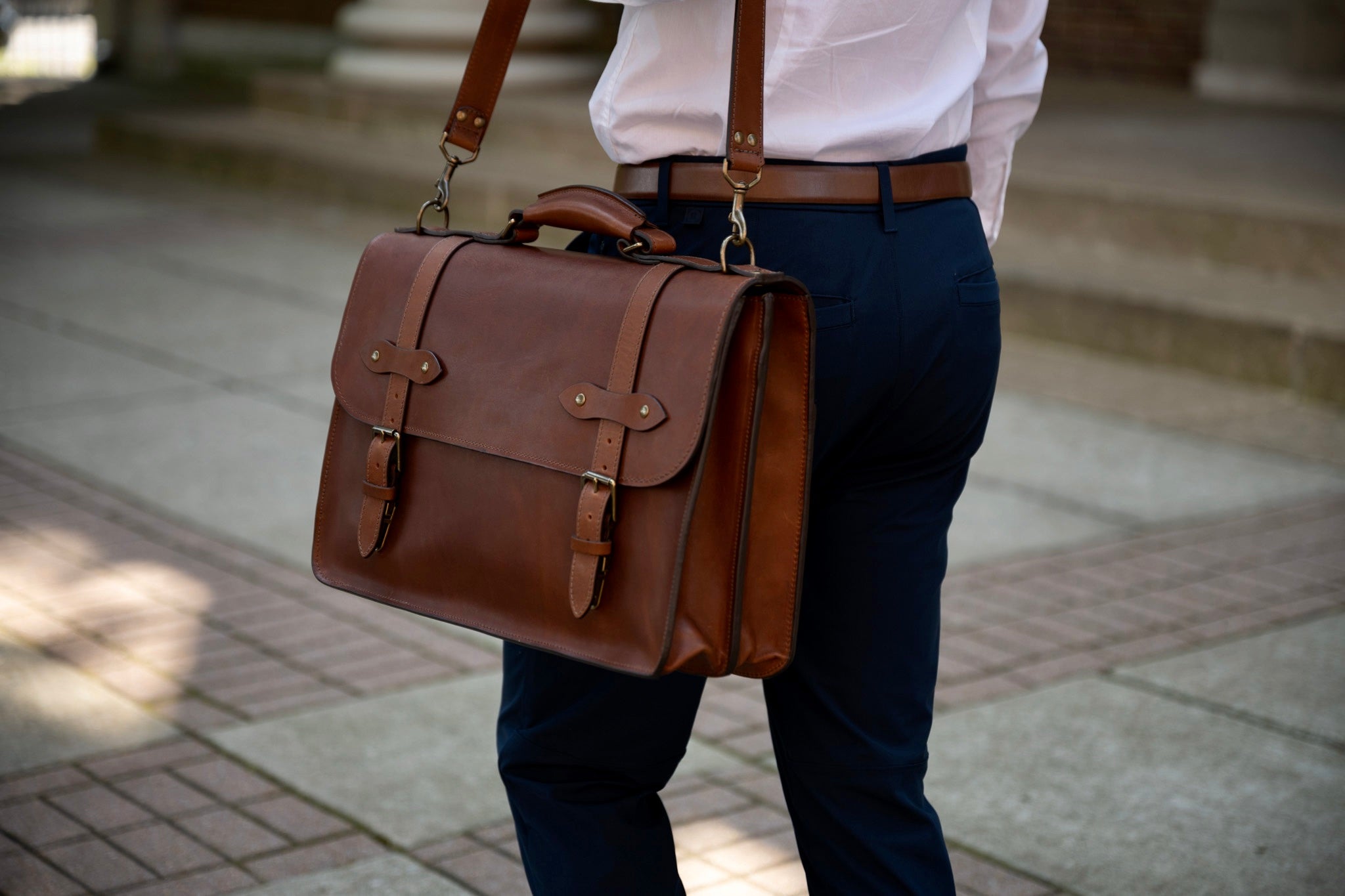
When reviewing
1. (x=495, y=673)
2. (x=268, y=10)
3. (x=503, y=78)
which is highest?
(x=268, y=10)

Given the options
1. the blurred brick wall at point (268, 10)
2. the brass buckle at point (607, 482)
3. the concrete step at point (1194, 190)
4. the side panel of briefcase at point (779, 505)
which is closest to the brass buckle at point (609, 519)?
the brass buckle at point (607, 482)

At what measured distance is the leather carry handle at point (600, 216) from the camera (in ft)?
5.46

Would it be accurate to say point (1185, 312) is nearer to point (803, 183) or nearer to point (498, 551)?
point (803, 183)

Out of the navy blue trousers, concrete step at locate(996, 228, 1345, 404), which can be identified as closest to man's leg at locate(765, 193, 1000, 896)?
the navy blue trousers

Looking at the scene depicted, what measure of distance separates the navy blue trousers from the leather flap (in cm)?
13

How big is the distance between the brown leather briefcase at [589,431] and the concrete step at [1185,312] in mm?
4830

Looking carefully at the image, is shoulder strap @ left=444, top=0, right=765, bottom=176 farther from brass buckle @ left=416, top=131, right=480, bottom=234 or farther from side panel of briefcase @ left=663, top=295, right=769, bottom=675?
side panel of briefcase @ left=663, top=295, right=769, bottom=675

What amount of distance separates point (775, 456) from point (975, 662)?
7.30ft

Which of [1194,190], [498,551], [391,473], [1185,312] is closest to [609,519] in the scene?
[498,551]

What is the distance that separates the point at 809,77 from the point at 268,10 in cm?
2037

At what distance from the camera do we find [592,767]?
1842 mm

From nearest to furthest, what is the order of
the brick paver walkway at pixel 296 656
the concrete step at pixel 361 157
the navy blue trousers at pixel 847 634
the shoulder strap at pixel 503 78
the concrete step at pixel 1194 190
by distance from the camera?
1. the shoulder strap at pixel 503 78
2. the navy blue trousers at pixel 847 634
3. the brick paver walkway at pixel 296 656
4. the concrete step at pixel 1194 190
5. the concrete step at pixel 361 157

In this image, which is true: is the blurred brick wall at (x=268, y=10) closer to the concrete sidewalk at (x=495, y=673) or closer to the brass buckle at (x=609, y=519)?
the concrete sidewalk at (x=495, y=673)

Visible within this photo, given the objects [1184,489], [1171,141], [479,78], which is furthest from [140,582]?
[1171,141]
